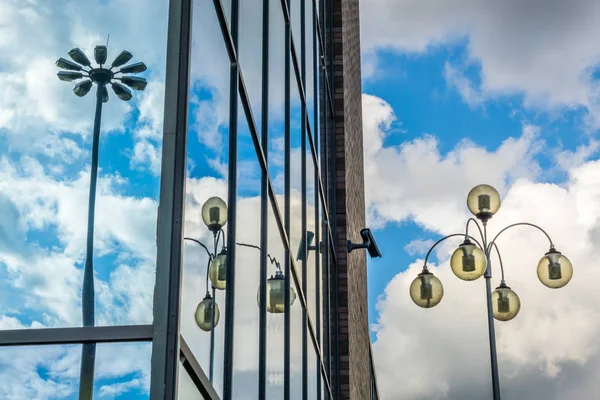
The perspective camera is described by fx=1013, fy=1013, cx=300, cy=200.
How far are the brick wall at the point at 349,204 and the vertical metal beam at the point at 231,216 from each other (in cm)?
861

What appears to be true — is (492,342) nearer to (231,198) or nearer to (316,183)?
(316,183)

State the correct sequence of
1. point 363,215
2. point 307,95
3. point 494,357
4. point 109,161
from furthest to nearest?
point 363,215 < point 494,357 < point 307,95 < point 109,161

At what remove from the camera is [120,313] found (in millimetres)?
4461

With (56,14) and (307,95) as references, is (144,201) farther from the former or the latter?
(307,95)

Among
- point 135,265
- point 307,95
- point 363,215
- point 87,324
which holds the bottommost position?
point 87,324

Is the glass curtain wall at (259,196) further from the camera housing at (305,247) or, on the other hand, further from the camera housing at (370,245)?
the camera housing at (370,245)

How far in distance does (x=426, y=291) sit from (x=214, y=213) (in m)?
11.2

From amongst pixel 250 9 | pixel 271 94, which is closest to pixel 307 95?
pixel 271 94

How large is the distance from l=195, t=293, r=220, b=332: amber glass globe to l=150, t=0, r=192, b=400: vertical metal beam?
0.66 m

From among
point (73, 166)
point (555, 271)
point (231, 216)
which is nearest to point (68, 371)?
point (73, 166)

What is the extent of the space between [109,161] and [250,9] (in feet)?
10.8

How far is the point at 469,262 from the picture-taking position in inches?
611

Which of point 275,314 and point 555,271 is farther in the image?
point 555,271

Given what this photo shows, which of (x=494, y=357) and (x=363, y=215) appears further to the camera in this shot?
(x=363, y=215)
